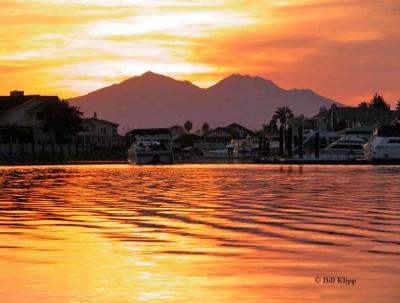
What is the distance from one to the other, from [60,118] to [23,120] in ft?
17.6

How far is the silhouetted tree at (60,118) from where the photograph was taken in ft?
421

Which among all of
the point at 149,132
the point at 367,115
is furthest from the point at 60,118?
the point at 367,115

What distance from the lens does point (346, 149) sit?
10238 cm

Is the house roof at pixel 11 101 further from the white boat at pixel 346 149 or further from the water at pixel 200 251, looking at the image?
the water at pixel 200 251

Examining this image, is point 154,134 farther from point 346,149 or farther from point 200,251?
Answer: point 200,251

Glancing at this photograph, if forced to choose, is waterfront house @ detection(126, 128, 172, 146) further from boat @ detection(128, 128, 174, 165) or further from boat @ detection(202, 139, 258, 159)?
boat @ detection(202, 139, 258, 159)

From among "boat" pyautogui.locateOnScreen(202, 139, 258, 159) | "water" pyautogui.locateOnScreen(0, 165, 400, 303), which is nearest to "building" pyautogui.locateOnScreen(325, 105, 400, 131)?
"boat" pyautogui.locateOnScreen(202, 139, 258, 159)

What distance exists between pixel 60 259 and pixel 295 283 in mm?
4464

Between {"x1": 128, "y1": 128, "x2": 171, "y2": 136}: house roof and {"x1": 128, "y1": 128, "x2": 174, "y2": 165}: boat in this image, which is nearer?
{"x1": 128, "y1": 128, "x2": 174, "y2": 165}: boat

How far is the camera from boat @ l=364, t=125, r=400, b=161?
89.2m

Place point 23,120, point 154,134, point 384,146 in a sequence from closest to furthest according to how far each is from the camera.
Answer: point 384,146, point 154,134, point 23,120

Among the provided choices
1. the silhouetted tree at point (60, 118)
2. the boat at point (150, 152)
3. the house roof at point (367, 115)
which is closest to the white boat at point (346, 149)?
the boat at point (150, 152)

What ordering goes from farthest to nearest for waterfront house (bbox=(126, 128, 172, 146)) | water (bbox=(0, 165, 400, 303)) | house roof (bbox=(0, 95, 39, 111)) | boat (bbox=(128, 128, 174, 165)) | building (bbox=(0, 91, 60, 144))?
house roof (bbox=(0, 95, 39, 111)) → building (bbox=(0, 91, 60, 144)) → waterfront house (bbox=(126, 128, 172, 146)) → boat (bbox=(128, 128, 174, 165)) → water (bbox=(0, 165, 400, 303))

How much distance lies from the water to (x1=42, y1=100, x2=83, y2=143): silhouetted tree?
3918 inches
